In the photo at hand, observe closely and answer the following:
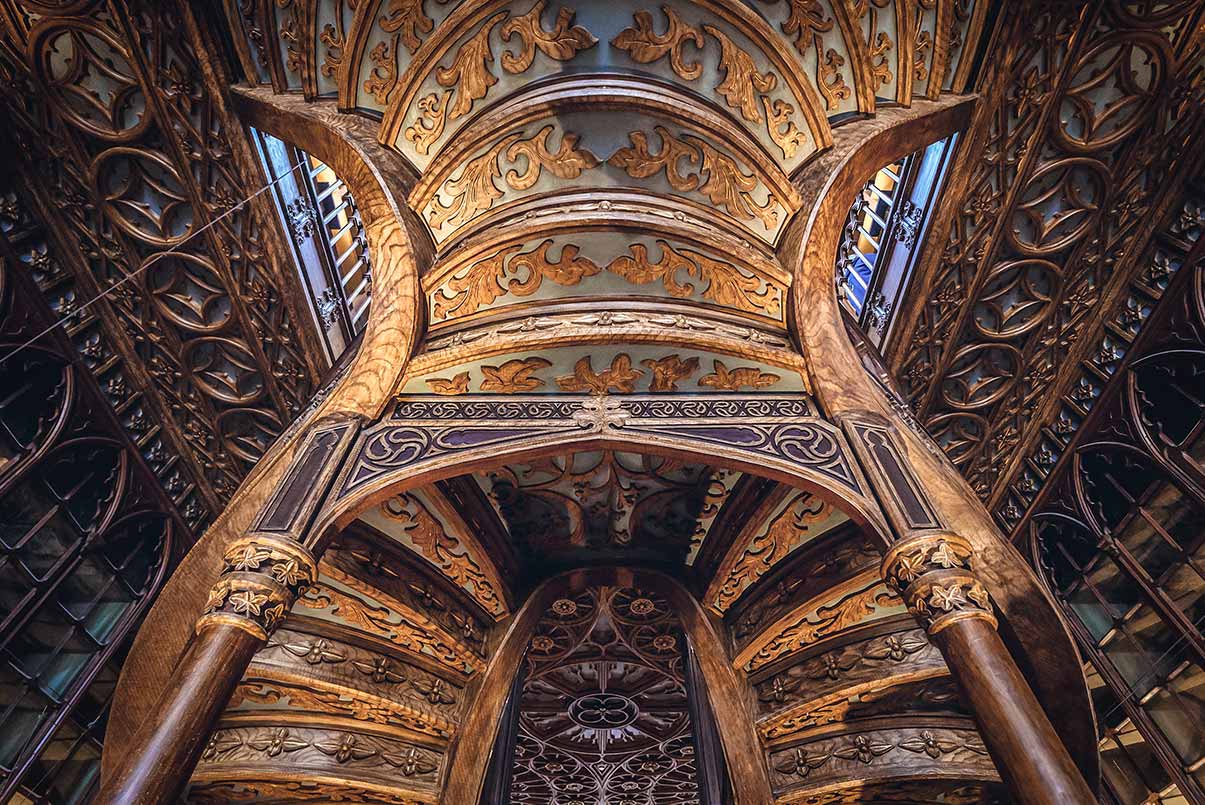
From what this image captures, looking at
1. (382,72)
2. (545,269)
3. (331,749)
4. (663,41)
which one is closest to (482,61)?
(382,72)

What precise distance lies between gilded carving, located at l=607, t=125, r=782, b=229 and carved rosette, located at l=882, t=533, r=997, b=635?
2939mm

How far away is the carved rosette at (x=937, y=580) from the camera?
3.28m

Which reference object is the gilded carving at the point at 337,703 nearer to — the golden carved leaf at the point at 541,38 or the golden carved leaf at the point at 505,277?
the golden carved leaf at the point at 505,277

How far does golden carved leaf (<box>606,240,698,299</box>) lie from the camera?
546cm

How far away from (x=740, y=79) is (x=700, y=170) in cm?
69

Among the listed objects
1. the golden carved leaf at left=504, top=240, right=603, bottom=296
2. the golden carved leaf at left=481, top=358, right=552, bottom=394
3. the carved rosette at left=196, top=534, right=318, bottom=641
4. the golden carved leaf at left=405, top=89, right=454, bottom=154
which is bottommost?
the carved rosette at left=196, top=534, right=318, bottom=641

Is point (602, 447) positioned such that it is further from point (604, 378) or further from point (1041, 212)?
point (1041, 212)

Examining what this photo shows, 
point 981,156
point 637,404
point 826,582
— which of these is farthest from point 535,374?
point 981,156

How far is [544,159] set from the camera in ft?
18.6

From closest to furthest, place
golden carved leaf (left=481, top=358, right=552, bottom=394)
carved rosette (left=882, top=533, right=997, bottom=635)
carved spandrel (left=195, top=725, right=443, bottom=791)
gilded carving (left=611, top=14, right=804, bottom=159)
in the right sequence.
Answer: carved rosette (left=882, top=533, right=997, bottom=635), golden carved leaf (left=481, top=358, right=552, bottom=394), gilded carving (left=611, top=14, right=804, bottom=159), carved spandrel (left=195, top=725, right=443, bottom=791)

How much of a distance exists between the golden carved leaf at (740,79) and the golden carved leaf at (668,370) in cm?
193

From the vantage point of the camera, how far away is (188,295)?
249 inches

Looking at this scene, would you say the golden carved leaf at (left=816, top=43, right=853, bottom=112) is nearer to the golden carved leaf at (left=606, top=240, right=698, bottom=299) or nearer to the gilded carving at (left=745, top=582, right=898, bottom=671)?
the golden carved leaf at (left=606, top=240, right=698, bottom=299)

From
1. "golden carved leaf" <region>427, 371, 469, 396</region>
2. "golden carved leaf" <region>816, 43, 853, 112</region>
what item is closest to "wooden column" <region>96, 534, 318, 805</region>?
"golden carved leaf" <region>427, 371, 469, 396</region>
